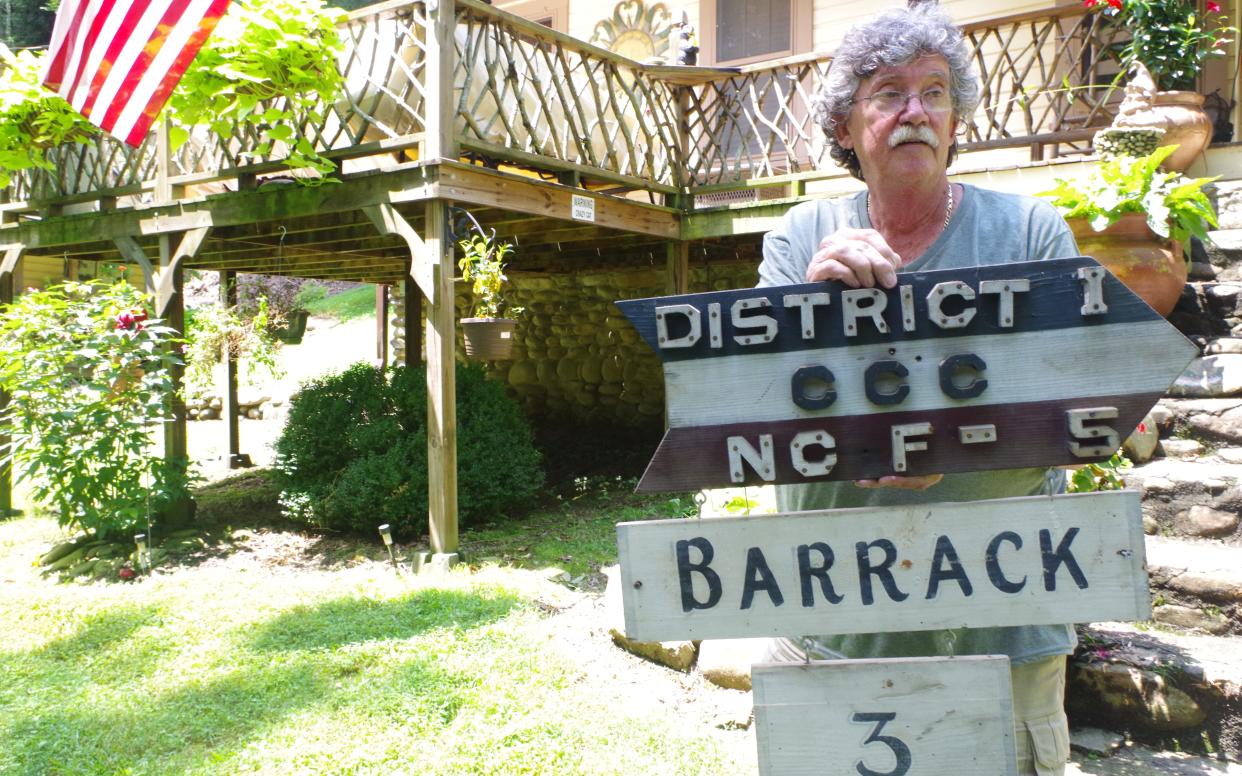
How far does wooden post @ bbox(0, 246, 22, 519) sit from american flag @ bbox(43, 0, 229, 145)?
12.1 ft

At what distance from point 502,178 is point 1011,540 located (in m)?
4.92

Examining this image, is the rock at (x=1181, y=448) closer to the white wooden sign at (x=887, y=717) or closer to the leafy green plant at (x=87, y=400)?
the white wooden sign at (x=887, y=717)

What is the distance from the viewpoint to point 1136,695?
10.5 feet

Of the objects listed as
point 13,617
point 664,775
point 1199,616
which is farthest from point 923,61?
point 13,617

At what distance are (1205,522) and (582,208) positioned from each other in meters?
4.16

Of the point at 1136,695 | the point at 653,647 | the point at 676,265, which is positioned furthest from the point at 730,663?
the point at 676,265

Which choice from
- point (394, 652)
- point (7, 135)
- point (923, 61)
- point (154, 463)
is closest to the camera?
point (923, 61)

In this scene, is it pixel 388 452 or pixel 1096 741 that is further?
pixel 388 452

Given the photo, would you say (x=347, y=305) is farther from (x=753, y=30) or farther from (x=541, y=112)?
(x=541, y=112)

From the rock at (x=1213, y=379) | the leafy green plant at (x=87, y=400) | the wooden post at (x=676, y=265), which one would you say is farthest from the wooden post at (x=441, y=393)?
the rock at (x=1213, y=379)

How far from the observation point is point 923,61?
161 cm

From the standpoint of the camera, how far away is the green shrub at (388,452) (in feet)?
22.2

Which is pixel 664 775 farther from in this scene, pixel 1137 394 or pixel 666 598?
pixel 1137 394

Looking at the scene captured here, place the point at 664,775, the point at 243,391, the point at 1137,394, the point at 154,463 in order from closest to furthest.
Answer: the point at 1137,394 < the point at 664,775 < the point at 154,463 < the point at 243,391
